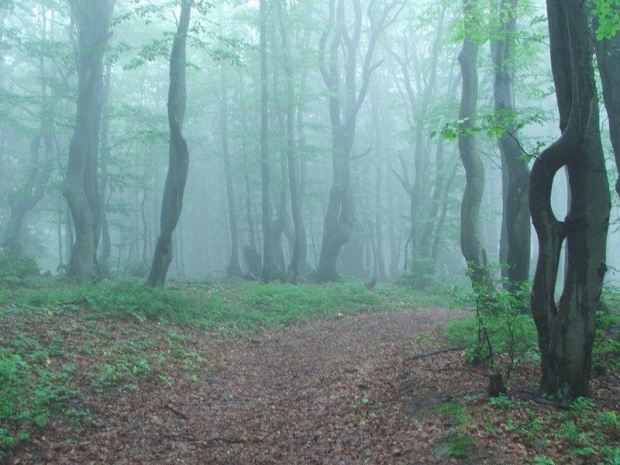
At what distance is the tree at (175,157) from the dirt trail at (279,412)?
12.5ft

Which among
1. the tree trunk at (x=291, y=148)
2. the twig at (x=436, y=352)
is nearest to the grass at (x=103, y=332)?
the twig at (x=436, y=352)

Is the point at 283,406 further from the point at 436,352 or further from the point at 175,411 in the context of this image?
the point at 436,352

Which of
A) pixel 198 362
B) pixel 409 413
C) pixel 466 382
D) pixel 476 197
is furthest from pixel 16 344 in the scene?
pixel 476 197

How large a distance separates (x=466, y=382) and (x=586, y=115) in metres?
3.57

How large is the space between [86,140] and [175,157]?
459 cm

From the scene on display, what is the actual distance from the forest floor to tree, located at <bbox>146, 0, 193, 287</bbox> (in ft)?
10.1

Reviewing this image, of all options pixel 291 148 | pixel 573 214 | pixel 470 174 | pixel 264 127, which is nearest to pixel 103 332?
pixel 573 214

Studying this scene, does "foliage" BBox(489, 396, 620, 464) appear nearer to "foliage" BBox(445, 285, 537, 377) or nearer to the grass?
"foliage" BBox(445, 285, 537, 377)

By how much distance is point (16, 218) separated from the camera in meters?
23.6

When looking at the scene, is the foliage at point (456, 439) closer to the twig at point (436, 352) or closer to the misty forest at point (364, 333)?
the misty forest at point (364, 333)

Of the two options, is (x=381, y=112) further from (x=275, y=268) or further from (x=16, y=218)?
(x=16, y=218)

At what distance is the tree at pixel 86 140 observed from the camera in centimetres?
1605

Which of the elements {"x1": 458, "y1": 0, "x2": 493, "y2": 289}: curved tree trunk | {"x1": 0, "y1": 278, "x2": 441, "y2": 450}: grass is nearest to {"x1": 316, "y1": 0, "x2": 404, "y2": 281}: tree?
{"x1": 0, "y1": 278, "x2": 441, "y2": 450}: grass

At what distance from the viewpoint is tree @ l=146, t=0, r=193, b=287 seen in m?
13.6
